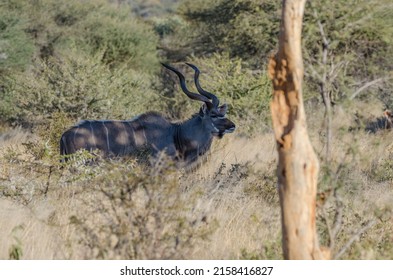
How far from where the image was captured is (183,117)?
1396cm

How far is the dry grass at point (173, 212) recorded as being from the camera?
395cm

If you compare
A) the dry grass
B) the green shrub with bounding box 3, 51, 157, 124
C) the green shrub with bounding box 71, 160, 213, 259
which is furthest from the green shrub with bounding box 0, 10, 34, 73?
the green shrub with bounding box 71, 160, 213, 259

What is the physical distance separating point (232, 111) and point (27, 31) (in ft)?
33.4

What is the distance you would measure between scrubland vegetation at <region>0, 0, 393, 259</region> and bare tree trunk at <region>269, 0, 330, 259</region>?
307mm

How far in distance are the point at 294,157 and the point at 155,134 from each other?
5.07m

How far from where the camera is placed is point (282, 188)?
365 centimetres

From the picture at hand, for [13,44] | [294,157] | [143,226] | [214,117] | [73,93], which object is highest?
[13,44]

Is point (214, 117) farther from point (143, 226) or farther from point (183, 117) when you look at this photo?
point (183, 117)

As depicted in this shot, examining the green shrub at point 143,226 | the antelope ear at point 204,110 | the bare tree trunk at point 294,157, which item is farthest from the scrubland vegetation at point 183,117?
the antelope ear at point 204,110

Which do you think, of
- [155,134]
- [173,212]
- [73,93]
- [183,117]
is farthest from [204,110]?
[183,117]

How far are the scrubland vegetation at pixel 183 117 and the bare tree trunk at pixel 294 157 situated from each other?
31 centimetres

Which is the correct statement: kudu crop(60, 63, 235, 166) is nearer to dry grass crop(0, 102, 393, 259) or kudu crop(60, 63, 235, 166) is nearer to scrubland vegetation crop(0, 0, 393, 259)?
scrubland vegetation crop(0, 0, 393, 259)

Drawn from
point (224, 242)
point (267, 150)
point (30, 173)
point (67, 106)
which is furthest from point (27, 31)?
point (224, 242)

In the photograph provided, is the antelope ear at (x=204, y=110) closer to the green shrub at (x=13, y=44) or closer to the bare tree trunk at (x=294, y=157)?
the bare tree trunk at (x=294, y=157)
